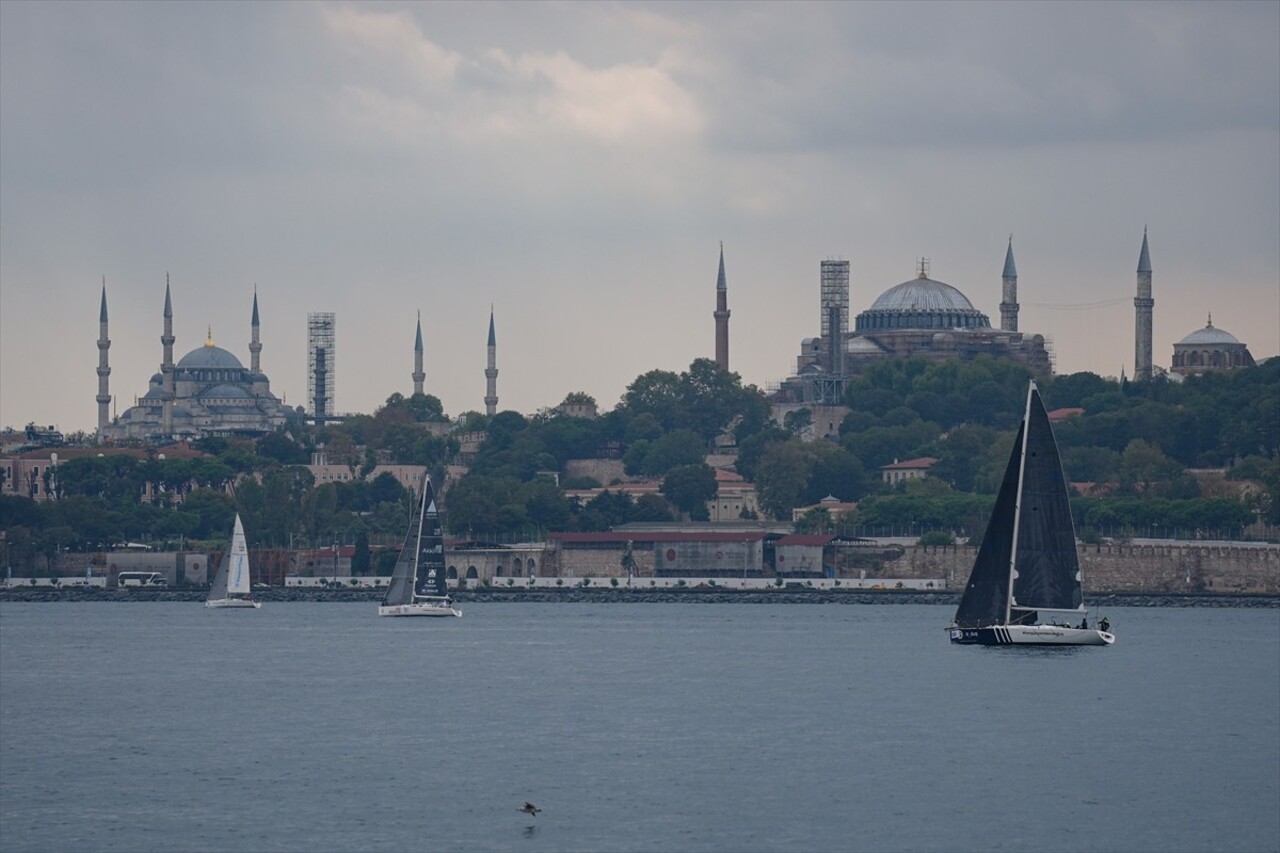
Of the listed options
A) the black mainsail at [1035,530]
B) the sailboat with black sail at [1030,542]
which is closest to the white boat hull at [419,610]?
the sailboat with black sail at [1030,542]

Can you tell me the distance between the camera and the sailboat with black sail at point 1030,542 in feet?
225

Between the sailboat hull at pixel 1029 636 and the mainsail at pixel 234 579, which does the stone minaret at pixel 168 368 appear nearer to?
the mainsail at pixel 234 579

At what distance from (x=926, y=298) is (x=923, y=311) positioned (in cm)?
115

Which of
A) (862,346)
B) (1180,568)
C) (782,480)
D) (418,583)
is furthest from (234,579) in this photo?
(862,346)

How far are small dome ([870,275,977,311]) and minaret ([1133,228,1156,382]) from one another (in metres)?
16.9

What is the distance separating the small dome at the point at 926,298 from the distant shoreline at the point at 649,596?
208ft

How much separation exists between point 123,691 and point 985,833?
28509mm

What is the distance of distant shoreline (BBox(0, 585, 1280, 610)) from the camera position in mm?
109938

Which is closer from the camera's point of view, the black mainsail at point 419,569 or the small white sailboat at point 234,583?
the black mainsail at point 419,569

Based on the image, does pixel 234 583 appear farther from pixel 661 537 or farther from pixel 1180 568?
pixel 1180 568

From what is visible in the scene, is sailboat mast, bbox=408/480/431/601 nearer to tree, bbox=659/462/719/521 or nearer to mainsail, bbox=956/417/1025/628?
mainsail, bbox=956/417/1025/628

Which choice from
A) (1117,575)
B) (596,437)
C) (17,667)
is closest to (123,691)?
(17,667)

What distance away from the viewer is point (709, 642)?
83.4 meters

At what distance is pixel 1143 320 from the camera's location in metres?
163
